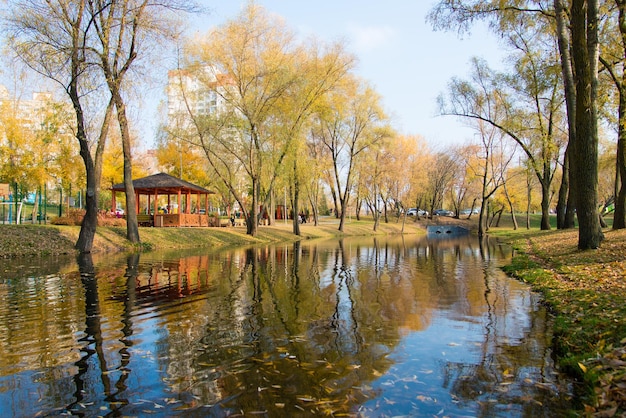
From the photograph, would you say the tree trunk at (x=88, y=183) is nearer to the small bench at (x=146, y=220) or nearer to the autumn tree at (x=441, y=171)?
the small bench at (x=146, y=220)

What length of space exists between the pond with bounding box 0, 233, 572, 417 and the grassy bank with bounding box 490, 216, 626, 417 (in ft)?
0.95

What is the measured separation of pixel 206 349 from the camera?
19.4 ft

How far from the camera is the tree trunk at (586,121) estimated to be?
12.4m

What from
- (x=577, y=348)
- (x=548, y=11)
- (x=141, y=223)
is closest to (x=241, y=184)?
(x=141, y=223)

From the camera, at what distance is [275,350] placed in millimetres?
5855

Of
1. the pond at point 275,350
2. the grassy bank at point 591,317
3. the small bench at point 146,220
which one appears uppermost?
the small bench at point 146,220

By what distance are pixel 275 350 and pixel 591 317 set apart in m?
4.81

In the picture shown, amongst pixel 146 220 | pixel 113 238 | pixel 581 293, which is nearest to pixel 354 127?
pixel 146 220

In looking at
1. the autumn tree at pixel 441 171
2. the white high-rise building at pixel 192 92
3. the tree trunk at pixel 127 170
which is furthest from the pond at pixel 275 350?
the autumn tree at pixel 441 171

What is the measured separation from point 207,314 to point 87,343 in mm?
2213

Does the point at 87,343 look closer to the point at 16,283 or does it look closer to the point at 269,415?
the point at 269,415

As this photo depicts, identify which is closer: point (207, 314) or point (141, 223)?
point (207, 314)

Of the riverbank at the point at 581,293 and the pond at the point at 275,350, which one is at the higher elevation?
the riverbank at the point at 581,293

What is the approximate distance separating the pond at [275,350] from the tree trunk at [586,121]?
12.8 feet
